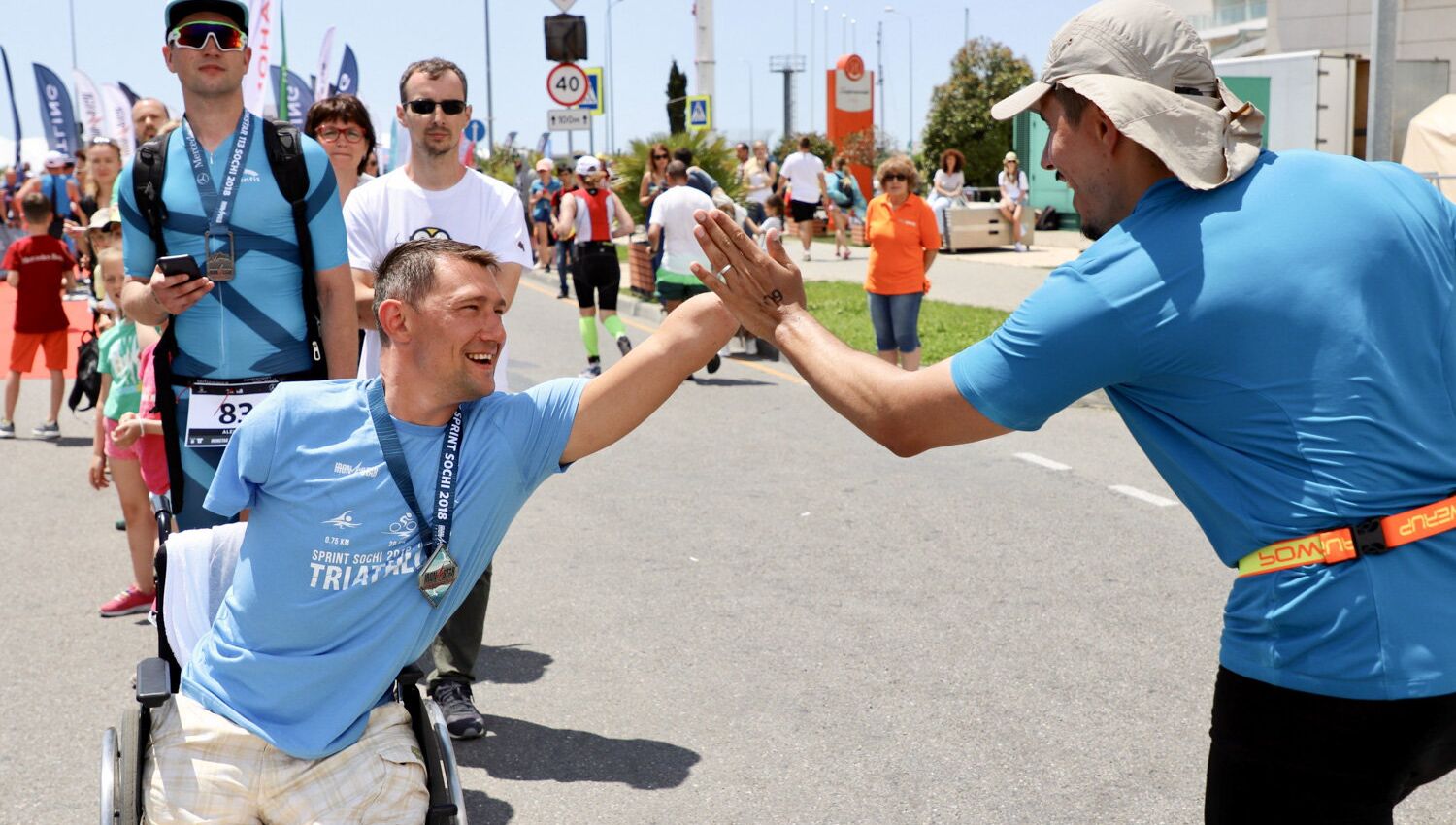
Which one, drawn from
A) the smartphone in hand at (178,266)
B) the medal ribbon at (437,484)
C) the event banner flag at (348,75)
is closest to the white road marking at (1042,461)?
the smartphone in hand at (178,266)

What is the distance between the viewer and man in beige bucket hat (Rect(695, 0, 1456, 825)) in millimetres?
2244

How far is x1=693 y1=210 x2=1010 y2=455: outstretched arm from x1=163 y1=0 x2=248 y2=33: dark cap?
1992mm

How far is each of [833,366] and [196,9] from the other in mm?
2410

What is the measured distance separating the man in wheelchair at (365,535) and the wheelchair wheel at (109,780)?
66 mm

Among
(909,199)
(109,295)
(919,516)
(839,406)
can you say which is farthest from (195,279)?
(909,199)

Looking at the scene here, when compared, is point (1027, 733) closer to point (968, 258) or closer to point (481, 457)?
point (481, 457)

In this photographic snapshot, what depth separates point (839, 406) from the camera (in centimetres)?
272

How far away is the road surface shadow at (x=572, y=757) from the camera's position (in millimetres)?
4508

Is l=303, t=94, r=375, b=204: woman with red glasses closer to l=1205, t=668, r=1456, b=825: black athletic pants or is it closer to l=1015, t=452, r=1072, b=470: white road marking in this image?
l=1015, t=452, r=1072, b=470: white road marking

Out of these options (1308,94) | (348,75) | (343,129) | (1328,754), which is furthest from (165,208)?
(348,75)

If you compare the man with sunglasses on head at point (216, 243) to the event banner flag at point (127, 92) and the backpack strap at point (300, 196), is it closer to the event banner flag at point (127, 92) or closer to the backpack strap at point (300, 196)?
the backpack strap at point (300, 196)

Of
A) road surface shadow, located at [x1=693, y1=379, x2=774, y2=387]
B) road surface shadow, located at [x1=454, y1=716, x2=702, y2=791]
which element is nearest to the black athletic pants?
road surface shadow, located at [x1=454, y1=716, x2=702, y2=791]

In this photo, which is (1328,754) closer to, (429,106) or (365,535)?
(365,535)

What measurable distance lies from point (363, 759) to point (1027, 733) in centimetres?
247
